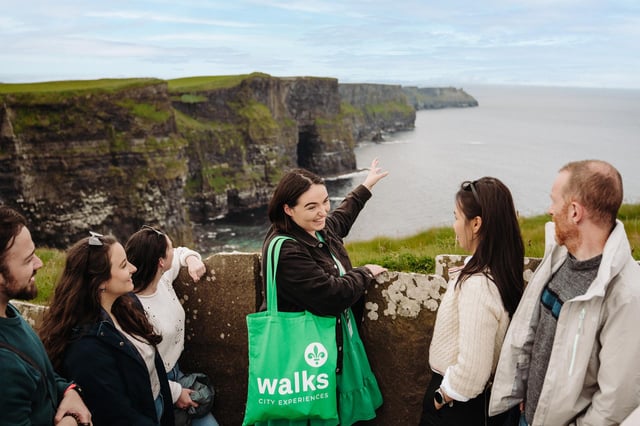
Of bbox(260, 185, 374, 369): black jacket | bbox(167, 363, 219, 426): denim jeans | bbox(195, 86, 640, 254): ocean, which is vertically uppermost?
bbox(260, 185, 374, 369): black jacket

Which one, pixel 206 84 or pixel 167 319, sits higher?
pixel 206 84

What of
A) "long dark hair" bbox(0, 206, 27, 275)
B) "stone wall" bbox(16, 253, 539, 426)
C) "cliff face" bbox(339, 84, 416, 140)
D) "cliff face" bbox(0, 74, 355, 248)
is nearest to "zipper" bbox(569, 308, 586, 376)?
"stone wall" bbox(16, 253, 539, 426)

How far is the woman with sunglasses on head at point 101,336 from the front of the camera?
11.8 feet

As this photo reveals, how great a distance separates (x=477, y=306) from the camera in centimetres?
331

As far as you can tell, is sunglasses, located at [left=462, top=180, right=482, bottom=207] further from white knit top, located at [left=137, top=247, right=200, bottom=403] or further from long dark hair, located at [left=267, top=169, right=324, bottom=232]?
white knit top, located at [left=137, top=247, right=200, bottom=403]

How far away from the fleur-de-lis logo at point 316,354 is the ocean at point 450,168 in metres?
22.8

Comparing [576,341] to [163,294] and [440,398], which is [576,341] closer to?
[440,398]

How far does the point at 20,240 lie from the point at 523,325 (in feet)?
9.75

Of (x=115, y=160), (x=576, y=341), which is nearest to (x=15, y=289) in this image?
(x=576, y=341)

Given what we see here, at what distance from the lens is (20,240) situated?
3123 millimetres

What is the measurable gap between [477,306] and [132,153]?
210 ft

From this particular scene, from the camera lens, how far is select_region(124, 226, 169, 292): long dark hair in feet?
14.3

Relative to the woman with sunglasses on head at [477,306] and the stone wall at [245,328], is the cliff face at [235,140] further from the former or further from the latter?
the woman with sunglasses on head at [477,306]

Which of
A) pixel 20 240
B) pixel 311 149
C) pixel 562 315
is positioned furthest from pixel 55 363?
pixel 311 149
